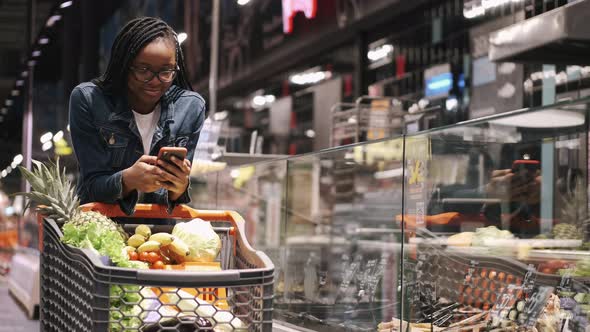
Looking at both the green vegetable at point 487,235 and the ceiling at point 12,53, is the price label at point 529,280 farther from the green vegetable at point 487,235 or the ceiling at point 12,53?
the ceiling at point 12,53

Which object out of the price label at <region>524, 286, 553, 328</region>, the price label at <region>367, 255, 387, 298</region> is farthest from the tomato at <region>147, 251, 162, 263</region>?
the price label at <region>367, 255, 387, 298</region>

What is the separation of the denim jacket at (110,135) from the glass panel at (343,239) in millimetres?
1225

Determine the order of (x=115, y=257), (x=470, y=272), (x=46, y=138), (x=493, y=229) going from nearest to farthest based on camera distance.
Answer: (x=115, y=257) < (x=470, y=272) < (x=493, y=229) < (x=46, y=138)

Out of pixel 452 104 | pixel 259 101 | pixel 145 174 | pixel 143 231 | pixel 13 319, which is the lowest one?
pixel 13 319

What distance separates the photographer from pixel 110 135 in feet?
7.52

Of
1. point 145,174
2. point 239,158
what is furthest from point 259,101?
point 145,174

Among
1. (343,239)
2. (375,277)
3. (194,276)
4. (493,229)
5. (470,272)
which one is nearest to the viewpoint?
(194,276)

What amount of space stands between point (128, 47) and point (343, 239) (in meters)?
5.39

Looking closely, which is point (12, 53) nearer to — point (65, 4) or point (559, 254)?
point (65, 4)

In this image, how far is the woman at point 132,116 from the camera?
2.15 metres

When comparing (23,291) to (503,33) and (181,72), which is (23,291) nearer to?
(503,33)

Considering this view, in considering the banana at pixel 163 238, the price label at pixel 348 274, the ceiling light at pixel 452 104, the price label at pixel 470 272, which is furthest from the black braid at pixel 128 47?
the ceiling light at pixel 452 104

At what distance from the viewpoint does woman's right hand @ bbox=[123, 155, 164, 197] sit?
2.06 meters

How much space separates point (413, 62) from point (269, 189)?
4.08 metres
